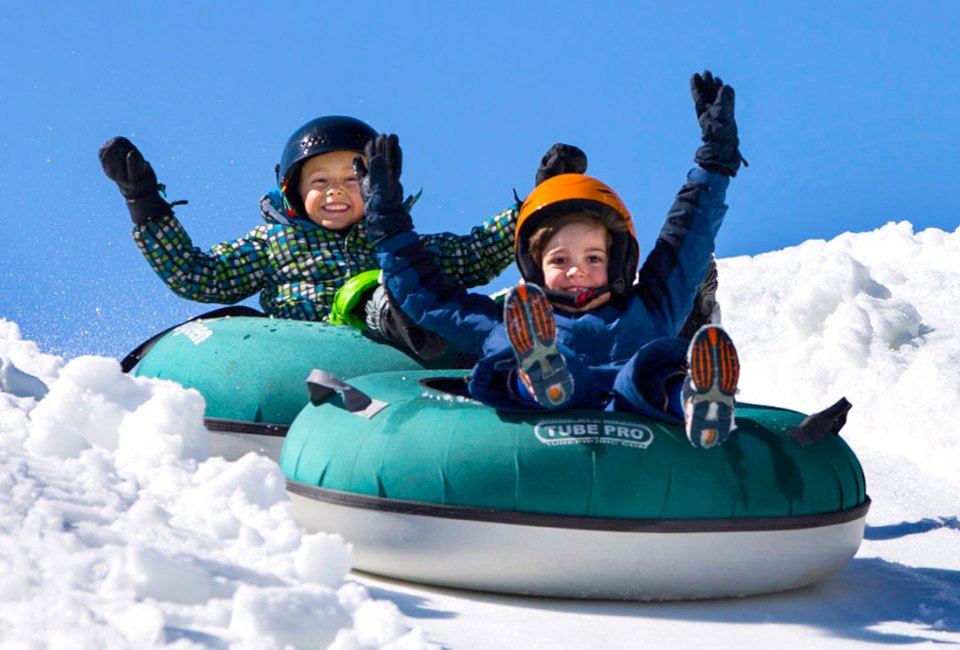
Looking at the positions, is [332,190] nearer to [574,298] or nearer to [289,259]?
[289,259]

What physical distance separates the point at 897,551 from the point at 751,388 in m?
4.10

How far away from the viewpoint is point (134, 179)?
18.3 ft

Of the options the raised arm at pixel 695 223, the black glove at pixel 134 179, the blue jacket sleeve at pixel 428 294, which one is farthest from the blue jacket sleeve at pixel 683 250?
the black glove at pixel 134 179

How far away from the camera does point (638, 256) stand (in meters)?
4.04

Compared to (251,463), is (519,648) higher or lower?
lower

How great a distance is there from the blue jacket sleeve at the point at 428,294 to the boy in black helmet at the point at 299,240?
1204mm

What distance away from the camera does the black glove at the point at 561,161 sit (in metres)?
5.58

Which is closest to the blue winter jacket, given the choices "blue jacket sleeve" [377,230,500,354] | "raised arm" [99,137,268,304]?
"blue jacket sleeve" [377,230,500,354]

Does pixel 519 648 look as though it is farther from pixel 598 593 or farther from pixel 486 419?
pixel 486 419

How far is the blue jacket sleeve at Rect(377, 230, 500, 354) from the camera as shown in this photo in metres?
4.14

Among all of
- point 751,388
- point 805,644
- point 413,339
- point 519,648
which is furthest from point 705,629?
point 751,388

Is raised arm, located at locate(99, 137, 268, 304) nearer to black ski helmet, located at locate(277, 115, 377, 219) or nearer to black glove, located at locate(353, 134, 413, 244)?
black ski helmet, located at locate(277, 115, 377, 219)

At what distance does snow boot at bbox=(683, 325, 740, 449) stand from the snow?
1.44ft

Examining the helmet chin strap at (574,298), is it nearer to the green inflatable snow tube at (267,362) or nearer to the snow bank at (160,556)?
the snow bank at (160,556)
